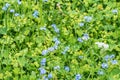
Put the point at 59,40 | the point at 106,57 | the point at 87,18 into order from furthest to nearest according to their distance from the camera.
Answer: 1. the point at 87,18
2. the point at 59,40
3. the point at 106,57

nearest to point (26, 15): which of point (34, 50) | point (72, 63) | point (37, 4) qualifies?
point (37, 4)

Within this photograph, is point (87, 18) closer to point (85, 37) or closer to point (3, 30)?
point (85, 37)

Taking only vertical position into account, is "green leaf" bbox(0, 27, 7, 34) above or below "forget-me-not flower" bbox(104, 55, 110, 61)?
above

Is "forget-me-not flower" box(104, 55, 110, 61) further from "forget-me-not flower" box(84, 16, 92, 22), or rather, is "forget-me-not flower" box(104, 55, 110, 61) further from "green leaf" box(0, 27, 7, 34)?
"green leaf" box(0, 27, 7, 34)

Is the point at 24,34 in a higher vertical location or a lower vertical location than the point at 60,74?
higher

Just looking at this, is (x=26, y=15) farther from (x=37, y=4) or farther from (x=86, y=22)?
(x=86, y=22)

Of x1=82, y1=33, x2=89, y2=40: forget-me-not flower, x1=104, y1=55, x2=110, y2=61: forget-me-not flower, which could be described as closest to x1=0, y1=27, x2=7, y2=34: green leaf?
x1=82, y1=33, x2=89, y2=40: forget-me-not flower

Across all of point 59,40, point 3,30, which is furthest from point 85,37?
point 3,30

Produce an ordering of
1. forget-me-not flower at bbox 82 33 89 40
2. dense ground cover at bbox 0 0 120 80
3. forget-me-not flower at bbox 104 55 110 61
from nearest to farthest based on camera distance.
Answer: dense ground cover at bbox 0 0 120 80, forget-me-not flower at bbox 104 55 110 61, forget-me-not flower at bbox 82 33 89 40
